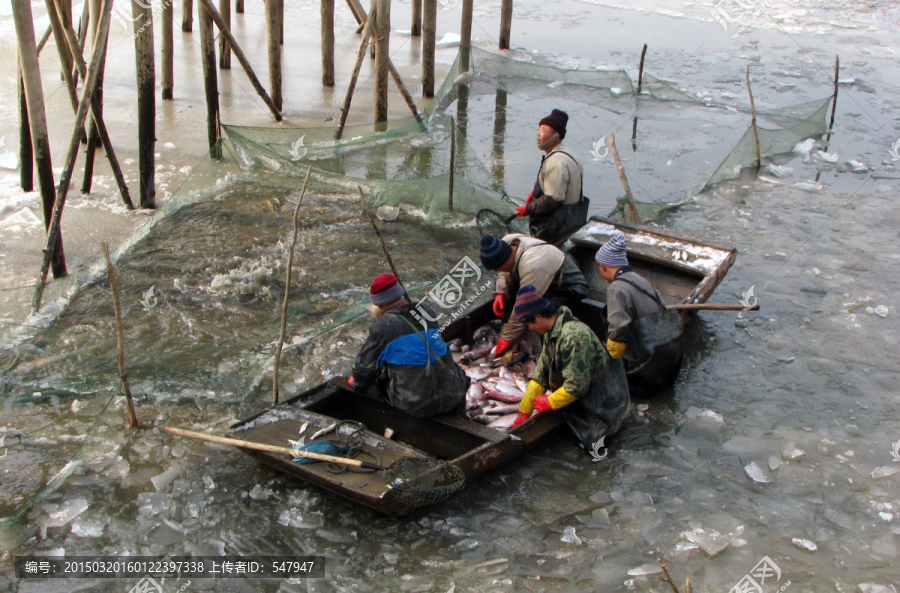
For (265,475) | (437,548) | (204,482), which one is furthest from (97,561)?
(437,548)

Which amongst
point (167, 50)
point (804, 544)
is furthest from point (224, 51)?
point (804, 544)

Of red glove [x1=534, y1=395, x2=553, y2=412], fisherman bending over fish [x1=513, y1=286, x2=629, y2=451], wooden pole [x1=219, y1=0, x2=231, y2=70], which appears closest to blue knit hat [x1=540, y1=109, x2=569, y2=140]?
fisherman bending over fish [x1=513, y1=286, x2=629, y2=451]

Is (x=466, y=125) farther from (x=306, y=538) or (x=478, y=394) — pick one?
(x=306, y=538)

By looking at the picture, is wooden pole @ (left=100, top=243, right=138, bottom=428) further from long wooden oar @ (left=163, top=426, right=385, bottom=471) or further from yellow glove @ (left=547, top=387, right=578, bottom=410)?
yellow glove @ (left=547, top=387, right=578, bottom=410)

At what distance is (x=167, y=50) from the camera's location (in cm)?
1272

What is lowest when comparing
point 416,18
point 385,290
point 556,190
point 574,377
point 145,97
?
point 574,377

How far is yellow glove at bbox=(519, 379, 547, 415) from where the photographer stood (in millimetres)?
5879

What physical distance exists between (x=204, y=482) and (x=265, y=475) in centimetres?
45

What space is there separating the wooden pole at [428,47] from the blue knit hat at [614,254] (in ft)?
29.3

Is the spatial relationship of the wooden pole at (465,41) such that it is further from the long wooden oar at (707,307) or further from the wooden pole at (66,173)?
the long wooden oar at (707,307)

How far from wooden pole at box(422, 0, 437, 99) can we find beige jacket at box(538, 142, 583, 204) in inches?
271

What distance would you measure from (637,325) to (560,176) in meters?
2.22

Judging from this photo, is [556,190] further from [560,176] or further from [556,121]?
[556,121]

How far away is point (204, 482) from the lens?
5.42 meters
